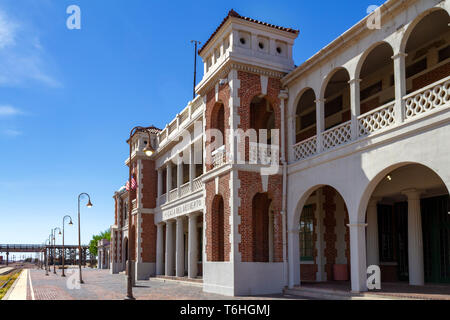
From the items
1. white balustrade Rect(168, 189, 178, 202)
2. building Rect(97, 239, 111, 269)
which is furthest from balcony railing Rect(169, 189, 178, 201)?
building Rect(97, 239, 111, 269)

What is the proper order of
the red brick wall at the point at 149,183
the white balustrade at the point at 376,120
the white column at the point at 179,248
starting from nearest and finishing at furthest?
the white balustrade at the point at 376,120 < the white column at the point at 179,248 < the red brick wall at the point at 149,183

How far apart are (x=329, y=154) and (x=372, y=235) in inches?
178

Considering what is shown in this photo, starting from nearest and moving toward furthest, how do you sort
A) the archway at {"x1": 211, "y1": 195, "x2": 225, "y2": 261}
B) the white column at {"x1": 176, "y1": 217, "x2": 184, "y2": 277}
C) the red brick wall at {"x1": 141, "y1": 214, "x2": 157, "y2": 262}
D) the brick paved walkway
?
1. the brick paved walkway
2. the archway at {"x1": 211, "y1": 195, "x2": 225, "y2": 261}
3. the white column at {"x1": 176, "y1": 217, "x2": 184, "y2": 277}
4. the red brick wall at {"x1": 141, "y1": 214, "x2": 157, "y2": 262}

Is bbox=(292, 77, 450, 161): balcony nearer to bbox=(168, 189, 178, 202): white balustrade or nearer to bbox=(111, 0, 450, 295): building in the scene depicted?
bbox=(111, 0, 450, 295): building

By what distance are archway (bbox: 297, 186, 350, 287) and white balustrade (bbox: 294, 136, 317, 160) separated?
3.06m

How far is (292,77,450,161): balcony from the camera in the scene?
12101mm

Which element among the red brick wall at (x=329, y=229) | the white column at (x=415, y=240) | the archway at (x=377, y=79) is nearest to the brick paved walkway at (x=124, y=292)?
the red brick wall at (x=329, y=229)

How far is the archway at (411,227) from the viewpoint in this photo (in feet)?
54.0

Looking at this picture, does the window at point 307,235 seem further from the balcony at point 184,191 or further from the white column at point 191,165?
the white column at point 191,165

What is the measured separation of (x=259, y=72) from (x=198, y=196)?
25.6 ft

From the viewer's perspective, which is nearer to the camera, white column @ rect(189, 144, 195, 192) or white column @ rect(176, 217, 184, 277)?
white column @ rect(189, 144, 195, 192)

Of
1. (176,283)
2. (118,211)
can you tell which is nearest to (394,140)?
(176,283)

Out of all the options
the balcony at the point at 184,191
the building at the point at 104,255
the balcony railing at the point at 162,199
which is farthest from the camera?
the building at the point at 104,255
